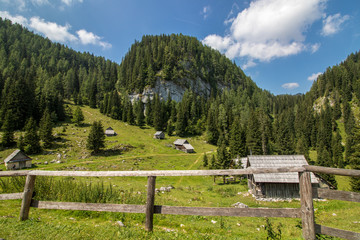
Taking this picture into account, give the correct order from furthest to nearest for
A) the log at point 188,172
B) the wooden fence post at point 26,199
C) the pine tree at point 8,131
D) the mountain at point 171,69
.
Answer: the mountain at point 171,69 → the pine tree at point 8,131 → the wooden fence post at point 26,199 → the log at point 188,172

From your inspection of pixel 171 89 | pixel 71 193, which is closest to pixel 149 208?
pixel 71 193

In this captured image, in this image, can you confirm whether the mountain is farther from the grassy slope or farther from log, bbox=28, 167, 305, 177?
log, bbox=28, 167, 305, 177

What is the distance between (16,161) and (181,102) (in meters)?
91.4

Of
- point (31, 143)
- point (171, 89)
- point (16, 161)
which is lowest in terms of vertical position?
point (16, 161)

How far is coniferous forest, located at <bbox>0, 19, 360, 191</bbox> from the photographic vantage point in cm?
7294

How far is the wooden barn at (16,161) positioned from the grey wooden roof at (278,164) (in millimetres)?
57683

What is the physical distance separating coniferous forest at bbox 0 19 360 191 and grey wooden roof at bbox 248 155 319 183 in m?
10.1

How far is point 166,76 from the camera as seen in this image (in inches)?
5635

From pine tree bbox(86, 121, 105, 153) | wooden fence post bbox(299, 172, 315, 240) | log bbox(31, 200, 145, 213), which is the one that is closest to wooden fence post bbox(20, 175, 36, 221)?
log bbox(31, 200, 145, 213)

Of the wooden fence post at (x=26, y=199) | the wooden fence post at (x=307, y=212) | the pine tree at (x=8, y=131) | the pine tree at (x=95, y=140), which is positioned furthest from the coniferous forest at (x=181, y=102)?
the wooden fence post at (x=26, y=199)

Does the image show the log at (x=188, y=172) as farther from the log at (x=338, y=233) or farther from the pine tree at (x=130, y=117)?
the pine tree at (x=130, y=117)

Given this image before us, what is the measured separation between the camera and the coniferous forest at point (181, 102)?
7294 cm

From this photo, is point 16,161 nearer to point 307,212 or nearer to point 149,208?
point 149,208

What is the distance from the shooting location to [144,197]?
12.5 m
